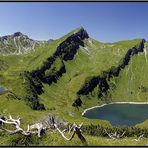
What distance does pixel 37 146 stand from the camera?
13000 mm

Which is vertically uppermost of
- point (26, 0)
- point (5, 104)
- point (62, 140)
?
point (26, 0)

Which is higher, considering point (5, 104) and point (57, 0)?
point (57, 0)

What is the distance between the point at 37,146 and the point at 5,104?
183461 mm

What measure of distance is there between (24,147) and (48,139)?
1388mm

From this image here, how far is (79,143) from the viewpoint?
13289 mm

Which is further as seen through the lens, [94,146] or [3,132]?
[3,132]

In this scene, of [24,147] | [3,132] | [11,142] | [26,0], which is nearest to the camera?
[24,147]

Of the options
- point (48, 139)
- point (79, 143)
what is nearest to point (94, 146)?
point (79, 143)

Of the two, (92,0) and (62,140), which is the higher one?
(92,0)

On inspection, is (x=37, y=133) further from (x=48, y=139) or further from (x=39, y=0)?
(x=39, y=0)

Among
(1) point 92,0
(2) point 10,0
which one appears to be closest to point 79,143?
(1) point 92,0

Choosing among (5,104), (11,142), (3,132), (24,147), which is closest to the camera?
(24,147)

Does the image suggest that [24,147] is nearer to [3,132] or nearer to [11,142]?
[11,142]

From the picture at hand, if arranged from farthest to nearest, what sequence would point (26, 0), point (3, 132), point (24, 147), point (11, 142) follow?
1. point (26, 0)
2. point (3, 132)
3. point (11, 142)
4. point (24, 147)
